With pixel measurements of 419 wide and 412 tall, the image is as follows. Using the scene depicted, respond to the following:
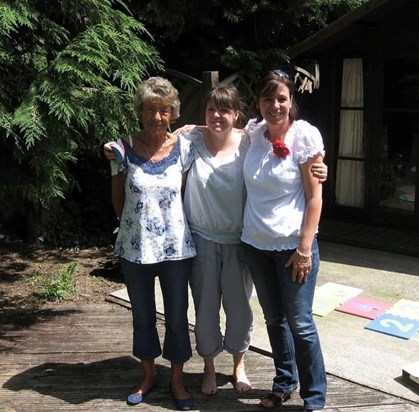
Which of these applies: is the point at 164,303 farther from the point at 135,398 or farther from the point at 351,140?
the point at 351,140

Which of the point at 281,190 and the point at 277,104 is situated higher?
the point at 277,104

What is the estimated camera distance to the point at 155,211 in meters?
2.92

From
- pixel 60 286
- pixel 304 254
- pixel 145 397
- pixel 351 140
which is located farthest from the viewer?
pixel 351 140

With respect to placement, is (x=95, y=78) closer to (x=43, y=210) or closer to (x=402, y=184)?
(x=43, y=210)

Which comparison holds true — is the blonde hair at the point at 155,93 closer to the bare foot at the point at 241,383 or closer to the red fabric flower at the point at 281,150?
the red fabric flower at the point at 281,150

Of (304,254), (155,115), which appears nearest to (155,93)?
(155,115)

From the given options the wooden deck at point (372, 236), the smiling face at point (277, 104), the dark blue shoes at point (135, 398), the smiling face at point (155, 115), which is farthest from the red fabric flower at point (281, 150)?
the wooden deck at point (372, 236)

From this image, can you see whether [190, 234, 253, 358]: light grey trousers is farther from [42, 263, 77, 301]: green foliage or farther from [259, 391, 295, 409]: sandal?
[42, 263, 77, 301]: green foliage

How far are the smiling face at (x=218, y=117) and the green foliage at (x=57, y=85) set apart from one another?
0.79 metres

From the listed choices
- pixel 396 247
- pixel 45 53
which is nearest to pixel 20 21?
pixel 45 53

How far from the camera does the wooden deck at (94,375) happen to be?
3.14 metres

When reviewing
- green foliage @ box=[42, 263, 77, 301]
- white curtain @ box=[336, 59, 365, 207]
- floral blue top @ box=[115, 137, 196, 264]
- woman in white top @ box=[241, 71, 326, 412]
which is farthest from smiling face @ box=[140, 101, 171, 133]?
white curtain @ box=[336, 59, 365, 207]

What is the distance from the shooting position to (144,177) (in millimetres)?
2908

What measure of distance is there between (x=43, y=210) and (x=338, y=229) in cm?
349
